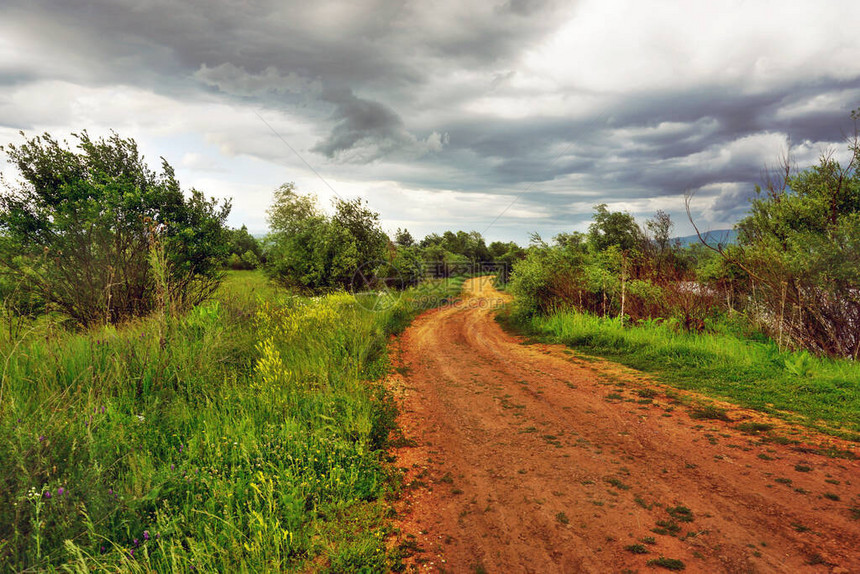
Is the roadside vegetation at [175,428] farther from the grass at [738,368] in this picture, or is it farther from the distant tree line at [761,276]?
the distant tree line at [761,276]

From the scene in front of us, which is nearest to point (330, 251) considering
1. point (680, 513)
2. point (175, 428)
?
point (175, 428)

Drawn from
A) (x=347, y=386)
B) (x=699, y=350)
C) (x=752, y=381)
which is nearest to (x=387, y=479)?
(x=347, y=386)

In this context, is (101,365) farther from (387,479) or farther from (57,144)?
(57,144)

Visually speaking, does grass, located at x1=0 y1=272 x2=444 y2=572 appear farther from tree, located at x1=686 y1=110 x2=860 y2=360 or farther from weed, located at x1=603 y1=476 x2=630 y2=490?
tree, located at x1=686 y1=110 x2=860 y2=360

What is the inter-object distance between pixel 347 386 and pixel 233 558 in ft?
11.7

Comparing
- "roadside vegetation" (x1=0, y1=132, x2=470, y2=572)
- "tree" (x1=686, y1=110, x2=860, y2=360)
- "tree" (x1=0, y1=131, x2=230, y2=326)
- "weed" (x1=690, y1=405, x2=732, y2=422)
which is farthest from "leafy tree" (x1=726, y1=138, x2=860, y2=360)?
"tree" (x1=0, y1=131, x2=230, y2=326)

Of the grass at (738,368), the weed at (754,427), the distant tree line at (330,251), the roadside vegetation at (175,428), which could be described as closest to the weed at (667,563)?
the roadside vegetation at (175,428)

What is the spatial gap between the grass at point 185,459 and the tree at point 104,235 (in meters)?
1.35

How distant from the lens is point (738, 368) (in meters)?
7.98

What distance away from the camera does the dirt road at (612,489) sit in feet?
10.0

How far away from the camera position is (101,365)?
551 centimetres

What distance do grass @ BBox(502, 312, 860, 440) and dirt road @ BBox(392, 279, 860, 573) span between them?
3.04ft

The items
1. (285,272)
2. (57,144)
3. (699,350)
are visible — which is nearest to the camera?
(699,350)

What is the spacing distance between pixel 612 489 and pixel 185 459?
475 centimetres
